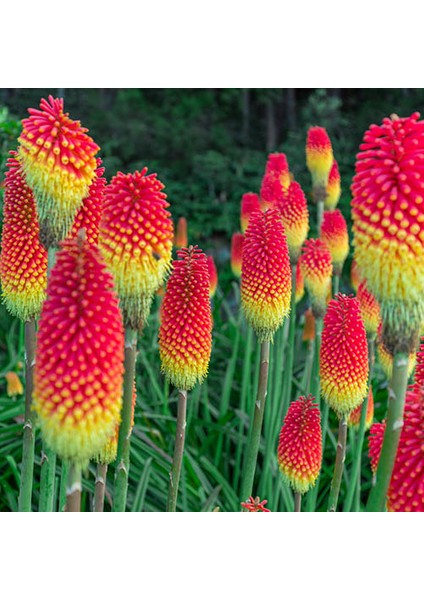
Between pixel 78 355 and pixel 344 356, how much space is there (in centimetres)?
88

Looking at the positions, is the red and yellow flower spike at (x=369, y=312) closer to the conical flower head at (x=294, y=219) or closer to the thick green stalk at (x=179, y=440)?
the conical flower head at (x=294, y=219)

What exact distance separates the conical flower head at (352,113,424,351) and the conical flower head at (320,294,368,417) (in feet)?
2.04

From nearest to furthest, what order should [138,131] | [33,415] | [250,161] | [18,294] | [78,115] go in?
1. [18,294]
2. [33,415]
3. [78,115]
4. [138,131]
5. [250,161]

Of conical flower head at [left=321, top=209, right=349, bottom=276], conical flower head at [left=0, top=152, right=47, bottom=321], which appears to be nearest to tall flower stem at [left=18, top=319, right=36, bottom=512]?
conical flower head at [left=0, top=152, right=47, bottom=321]

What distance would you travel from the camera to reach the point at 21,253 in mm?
1588

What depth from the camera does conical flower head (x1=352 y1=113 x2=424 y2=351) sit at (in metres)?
1.13

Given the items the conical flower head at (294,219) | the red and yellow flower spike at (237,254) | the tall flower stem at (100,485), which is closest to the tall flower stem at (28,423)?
the tall flower stem at (100,485)

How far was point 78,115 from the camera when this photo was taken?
4.03 m

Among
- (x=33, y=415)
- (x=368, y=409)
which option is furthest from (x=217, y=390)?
(x=33, y=415)

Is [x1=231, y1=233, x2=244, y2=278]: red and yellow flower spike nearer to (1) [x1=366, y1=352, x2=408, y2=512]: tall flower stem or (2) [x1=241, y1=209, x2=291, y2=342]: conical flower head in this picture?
(2) [x1=241, y1=209, x2=291, y2=342]: conical flower head

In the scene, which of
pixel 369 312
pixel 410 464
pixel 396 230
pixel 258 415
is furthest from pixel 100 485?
pixel 369 312
